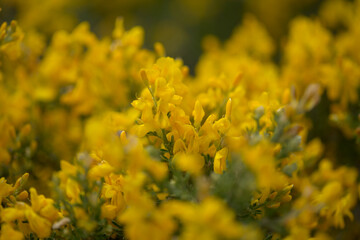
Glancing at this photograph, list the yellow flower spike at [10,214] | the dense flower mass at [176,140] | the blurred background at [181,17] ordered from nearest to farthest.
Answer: the dense flower mass at [176,140], the yellow flower spike at [10,214], the blurred background at [181,17]

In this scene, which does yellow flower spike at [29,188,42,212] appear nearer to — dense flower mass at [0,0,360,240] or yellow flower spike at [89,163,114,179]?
dense flower mass at [0,0,360,240]

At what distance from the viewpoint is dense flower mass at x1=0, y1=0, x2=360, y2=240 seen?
85 cm

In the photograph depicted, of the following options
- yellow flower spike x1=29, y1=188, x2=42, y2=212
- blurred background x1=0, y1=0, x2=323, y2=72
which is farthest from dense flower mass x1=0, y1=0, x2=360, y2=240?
blurred background x1=0, y1=0, x2=323, y2=72

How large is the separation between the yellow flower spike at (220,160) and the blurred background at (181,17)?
91.1 inches

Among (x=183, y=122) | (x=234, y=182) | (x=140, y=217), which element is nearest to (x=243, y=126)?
(x=183, y=122)

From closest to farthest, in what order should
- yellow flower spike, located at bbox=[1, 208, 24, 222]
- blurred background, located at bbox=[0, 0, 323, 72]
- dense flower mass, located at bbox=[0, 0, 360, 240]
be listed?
dense flower mass, located at bbox=[0, 0, 360, 240] < yellow flower spike, located at bbox=[1, 208, 24, 222] < blurred background, located at bbox=[0, 0, 323, 72]

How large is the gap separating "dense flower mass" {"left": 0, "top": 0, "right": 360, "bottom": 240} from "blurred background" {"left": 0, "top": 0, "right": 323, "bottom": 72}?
0.99 metres

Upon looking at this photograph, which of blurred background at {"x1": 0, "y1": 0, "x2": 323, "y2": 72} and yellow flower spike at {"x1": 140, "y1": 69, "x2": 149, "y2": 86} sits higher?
blurred background at {"x1": 0, "y1": 0, "x2": 323, "y2": 72}

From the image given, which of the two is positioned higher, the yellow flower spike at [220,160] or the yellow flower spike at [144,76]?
the yellow flower spike at [144,76]

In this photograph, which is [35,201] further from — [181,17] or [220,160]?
[181,17]

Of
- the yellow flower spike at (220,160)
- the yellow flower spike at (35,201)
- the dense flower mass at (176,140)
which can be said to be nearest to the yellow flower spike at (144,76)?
the dense flower mass at (176,140)

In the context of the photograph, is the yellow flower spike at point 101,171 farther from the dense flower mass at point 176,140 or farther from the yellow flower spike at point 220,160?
the yellow flower spike at point 220,160

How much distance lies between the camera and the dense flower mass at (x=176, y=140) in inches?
33.3

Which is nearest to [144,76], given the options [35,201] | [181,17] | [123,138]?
[123,138]
